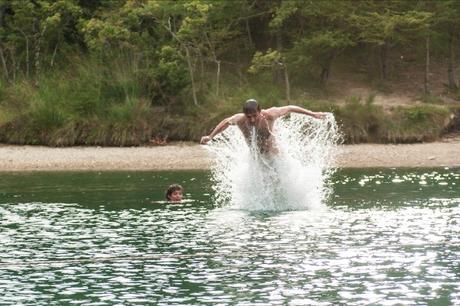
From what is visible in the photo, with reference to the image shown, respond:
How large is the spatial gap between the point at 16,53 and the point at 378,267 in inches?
1287

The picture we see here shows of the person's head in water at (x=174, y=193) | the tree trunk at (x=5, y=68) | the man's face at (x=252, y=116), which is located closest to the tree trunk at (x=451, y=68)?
the tree trunk at (x=5, y=68)

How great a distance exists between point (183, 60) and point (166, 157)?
576 centimetres

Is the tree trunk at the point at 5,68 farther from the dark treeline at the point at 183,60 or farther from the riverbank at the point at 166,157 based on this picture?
the riverbank at the point at 166,157

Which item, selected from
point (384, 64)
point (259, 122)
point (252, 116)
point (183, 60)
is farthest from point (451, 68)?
point (252, 116)

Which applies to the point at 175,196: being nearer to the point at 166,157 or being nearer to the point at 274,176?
the point at 274,176

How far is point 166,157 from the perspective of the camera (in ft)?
122

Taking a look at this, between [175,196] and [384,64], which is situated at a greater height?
[384,64]

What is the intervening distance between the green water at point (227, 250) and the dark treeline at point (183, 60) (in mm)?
11964

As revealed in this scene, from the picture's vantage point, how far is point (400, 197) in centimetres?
2555

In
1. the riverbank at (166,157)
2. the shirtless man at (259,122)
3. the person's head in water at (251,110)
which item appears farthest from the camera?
the riverbank at (166,157)

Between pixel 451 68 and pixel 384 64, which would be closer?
pixel 451 68

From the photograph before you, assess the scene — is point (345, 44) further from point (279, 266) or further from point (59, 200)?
Answer: point (279, 266)

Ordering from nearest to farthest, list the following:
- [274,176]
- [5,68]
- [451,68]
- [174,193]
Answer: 1. [274,176]
2. [174,193]
3. [451,68]
4. [5,68]

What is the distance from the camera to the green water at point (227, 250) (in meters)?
14.1
